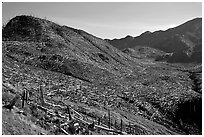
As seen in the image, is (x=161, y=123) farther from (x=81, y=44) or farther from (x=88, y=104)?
(x=81, y=44)

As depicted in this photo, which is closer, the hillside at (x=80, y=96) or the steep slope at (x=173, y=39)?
the hillside at (x=80, y=96)

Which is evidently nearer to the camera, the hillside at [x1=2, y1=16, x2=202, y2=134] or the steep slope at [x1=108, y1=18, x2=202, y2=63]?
the hillside at [x1=2, y1=16, x2=202, y2=134]

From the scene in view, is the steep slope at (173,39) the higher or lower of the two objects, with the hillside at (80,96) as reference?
higher

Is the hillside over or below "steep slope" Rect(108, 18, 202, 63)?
below

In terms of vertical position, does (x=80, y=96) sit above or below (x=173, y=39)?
below

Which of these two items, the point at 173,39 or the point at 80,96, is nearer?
the point at 80,96
